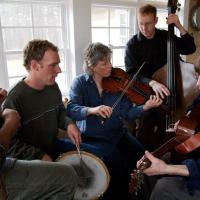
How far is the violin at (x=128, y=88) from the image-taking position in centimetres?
189

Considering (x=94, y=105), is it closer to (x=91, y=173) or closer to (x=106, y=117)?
(x=106, y=117)

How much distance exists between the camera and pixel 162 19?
12.1ft

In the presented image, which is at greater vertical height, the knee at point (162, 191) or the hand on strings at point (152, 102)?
the hand on strings at point (152, 102)

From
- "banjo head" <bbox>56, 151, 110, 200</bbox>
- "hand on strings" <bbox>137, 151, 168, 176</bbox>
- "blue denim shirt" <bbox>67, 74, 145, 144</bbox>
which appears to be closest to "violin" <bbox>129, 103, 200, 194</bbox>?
"hand on strings" <bbox>137, 151, 168, 176</bbox>

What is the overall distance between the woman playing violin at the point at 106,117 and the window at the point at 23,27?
0.71 m

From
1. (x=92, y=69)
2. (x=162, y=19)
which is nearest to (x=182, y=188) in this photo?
(x=92, y=69)

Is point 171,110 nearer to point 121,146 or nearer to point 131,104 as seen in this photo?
point 131,104

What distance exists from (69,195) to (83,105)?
0.76m

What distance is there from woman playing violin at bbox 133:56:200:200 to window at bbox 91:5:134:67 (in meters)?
1.80

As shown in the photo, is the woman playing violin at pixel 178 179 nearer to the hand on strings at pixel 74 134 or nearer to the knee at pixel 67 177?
the knee at pixel 67 177

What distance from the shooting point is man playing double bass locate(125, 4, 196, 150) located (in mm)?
2131

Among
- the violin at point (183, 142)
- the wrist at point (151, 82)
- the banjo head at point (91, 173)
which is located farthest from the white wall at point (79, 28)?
the violin at point (183, 142)

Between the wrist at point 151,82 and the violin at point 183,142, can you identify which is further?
the wrist at point 151,82

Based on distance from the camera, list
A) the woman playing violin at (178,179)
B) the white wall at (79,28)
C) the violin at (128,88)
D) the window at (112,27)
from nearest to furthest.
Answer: the woman playing violin at (178,179) → the violin at (128,88) → the white wall at (79,28) → the window at (112,27)
